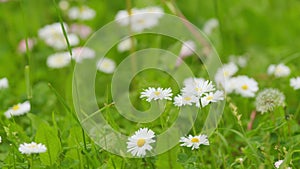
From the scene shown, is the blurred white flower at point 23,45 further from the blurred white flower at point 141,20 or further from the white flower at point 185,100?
the white flower at point 185,100

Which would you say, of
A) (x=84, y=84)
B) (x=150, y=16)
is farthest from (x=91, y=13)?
(x=84, y=84)

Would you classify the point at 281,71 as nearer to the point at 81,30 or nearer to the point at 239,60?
the point at 239,60

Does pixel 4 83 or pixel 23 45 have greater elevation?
pixel 23 45

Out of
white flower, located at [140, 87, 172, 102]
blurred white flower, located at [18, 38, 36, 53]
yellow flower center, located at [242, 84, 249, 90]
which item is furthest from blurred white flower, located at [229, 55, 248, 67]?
white flower, located at [140, 87, 172, 102]

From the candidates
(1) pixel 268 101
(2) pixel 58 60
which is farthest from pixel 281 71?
(2) pixel 58 60

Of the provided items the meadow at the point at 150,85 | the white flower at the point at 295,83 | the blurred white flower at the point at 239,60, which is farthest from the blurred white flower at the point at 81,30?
the white flower at the point at 295,83
